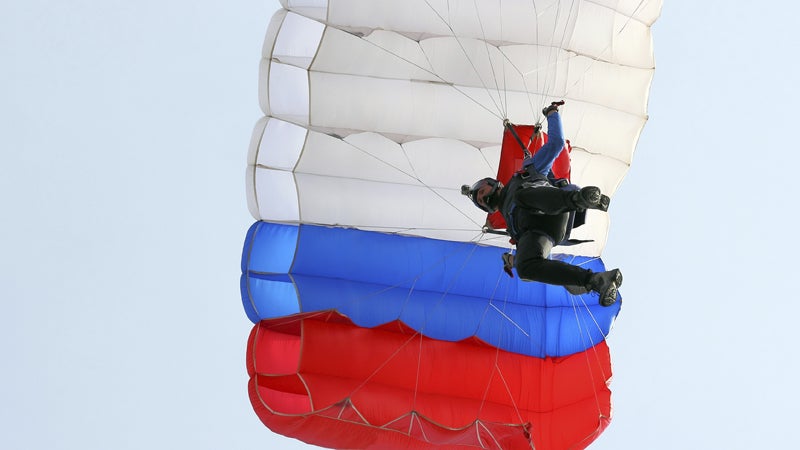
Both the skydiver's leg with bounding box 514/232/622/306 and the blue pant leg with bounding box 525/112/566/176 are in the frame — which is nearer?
the skydiver's leg with bounding box 514/232/622/306

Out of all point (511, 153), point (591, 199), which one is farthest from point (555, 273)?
point (511, 153)

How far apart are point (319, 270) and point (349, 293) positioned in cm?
27

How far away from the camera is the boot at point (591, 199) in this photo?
5.57 m

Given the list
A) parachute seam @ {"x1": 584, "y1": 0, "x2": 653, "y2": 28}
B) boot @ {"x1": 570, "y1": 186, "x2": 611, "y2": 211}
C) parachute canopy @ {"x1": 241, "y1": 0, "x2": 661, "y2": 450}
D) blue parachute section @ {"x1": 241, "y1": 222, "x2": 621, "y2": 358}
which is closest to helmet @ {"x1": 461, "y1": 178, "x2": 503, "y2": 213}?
parachute canopy @ {"x1": 241, "y1": 0, "x2": 661, "y2": 450}

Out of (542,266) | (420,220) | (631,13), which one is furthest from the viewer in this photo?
(420,220)

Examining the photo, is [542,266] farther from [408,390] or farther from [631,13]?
[631,13]

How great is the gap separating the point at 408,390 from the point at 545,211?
6.79 ft

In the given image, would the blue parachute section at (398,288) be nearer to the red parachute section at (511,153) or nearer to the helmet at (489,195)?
the red parachute section at (511,153)

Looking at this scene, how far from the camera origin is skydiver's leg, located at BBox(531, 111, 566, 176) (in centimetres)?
639

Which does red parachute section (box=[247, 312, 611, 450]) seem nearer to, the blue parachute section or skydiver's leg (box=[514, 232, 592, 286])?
the blue parachute section

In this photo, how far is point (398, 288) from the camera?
7793 millimetres

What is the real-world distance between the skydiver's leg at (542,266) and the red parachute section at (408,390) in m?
1.59

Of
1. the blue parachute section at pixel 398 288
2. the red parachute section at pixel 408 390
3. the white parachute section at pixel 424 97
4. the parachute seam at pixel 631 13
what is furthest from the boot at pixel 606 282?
the parachute seam at pixel 631 13

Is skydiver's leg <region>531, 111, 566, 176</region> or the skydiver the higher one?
skydiver's leg <region>531, 111, 566, 176</region>
